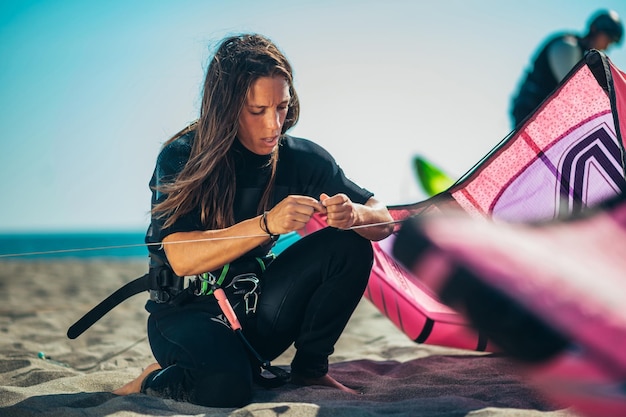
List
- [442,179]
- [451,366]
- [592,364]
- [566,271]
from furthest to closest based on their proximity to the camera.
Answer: [442,179], [451,366], [566,271], [592,364]

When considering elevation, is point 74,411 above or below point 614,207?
below

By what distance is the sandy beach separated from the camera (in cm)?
176

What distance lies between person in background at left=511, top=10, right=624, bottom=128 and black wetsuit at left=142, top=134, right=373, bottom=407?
1731mm

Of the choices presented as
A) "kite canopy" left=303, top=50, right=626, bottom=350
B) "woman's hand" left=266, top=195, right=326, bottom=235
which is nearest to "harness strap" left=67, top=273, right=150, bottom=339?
"woman's hand" left=266, top=195, right=326, bottom=235

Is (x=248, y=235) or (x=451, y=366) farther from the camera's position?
(x=451, y=366)

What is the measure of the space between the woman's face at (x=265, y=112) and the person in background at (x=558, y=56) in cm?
185

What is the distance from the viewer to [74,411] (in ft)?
5.75

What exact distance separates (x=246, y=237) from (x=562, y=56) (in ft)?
7.42

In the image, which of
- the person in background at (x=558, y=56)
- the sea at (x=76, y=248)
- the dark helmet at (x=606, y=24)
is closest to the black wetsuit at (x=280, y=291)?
the sea at (x=76, y=248)

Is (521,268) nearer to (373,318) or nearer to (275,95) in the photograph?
(275,95)

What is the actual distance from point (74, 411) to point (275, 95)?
3.28 feet

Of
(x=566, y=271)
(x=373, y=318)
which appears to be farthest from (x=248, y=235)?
(x=373, y=318)

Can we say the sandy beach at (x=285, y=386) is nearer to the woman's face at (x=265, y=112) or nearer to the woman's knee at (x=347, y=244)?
the woman's knee at (x=347, y=244)

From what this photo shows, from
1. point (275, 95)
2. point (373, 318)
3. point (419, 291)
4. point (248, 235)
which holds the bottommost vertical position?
point (373, 318)
